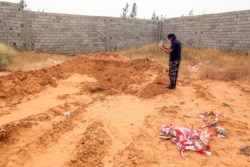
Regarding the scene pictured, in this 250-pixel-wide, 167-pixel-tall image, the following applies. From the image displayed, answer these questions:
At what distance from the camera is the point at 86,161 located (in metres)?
3.14

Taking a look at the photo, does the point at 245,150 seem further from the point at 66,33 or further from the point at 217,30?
the point at 66,33

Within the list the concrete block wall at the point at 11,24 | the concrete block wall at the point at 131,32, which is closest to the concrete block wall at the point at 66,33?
the concrete block wall at the point at 11,24

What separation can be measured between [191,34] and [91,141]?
11949 mm

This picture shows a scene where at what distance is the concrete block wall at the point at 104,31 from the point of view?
11.1 meters

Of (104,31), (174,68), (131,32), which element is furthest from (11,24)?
(174,68)

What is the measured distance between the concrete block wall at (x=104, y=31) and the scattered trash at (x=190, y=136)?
814 cm

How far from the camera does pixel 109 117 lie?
4.72m

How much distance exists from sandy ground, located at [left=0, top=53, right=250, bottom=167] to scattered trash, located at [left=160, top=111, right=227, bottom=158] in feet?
0.34

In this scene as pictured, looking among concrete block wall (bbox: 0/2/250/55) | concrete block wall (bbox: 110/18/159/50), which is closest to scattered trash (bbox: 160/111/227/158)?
concrete block wall (bbox: 0/2/250/55)

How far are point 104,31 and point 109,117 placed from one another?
10.4m

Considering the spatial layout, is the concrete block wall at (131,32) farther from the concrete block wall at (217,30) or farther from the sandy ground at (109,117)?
the sandy ground at (109,117)

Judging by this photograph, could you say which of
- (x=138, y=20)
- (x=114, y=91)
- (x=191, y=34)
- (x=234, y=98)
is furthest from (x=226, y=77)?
(x=138, y=20)

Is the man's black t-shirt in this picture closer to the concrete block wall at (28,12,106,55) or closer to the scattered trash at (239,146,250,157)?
the scattered trash at (239,146,250,157)

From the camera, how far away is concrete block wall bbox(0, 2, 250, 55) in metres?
11.1
